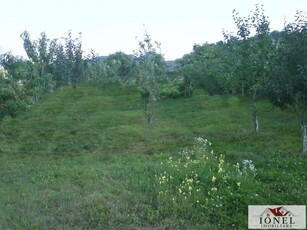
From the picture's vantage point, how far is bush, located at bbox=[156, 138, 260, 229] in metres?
8.41

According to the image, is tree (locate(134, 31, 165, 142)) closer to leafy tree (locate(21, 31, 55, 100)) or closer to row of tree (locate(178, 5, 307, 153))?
row of tree (locate(178, 5, 307, 153))

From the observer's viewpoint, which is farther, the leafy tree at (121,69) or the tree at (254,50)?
the leafy tree at (121,69)

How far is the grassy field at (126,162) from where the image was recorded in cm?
830

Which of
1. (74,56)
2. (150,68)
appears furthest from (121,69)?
(150,68)

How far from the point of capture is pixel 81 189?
33.8 feet

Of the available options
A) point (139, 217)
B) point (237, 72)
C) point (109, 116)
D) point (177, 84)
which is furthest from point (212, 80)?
point (139, 217)

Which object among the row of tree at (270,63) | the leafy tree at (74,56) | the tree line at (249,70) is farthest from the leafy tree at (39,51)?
the row of tree at (270,63)

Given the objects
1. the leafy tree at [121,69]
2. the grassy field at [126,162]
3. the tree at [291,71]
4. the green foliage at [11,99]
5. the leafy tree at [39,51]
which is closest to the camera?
the grassy field at [126,162]

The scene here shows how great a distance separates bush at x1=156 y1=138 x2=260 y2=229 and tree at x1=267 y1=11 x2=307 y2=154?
15.9 feet

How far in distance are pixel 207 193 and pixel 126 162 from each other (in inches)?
217

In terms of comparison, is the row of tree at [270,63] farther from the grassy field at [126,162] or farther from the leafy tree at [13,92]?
the leafy tree at [13,92]

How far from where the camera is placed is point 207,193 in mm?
9453

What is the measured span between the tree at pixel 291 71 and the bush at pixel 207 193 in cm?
486

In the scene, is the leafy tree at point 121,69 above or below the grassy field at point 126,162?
above
